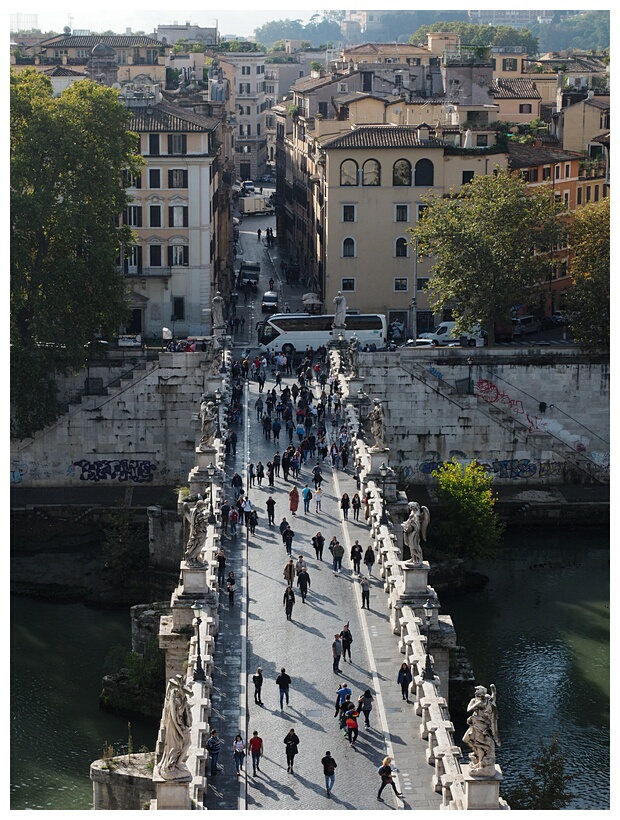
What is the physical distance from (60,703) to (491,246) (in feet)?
102

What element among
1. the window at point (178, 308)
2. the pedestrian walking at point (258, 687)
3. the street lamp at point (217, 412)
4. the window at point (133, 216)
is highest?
the window at point (133, 216)

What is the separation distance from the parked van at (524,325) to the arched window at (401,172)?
7930 mm

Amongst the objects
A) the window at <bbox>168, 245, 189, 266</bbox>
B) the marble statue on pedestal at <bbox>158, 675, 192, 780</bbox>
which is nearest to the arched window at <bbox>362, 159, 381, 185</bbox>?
the window at <bbox>168, 245, 189, 266</bbox>

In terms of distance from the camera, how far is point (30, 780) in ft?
148

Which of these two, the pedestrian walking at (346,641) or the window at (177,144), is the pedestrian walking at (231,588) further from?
the window at (177,144)

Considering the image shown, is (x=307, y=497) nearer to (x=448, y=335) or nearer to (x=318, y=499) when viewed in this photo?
(x=318, y=499)

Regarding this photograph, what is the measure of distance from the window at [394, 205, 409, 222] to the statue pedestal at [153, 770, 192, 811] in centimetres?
5371

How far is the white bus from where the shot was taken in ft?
245

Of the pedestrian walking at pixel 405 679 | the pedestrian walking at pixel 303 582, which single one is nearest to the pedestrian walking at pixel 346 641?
the pedestrian walking at pixel 405 679

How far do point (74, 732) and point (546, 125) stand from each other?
60.2 meters

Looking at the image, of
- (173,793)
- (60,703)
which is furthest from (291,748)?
(60,703)

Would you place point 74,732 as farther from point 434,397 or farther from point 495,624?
point 434,397

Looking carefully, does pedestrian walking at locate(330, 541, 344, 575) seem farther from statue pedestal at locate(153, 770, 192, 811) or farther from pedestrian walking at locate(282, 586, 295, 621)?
statue pedestal at locate(153, 770, 192, 811)

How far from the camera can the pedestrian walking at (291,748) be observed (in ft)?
→ 116
